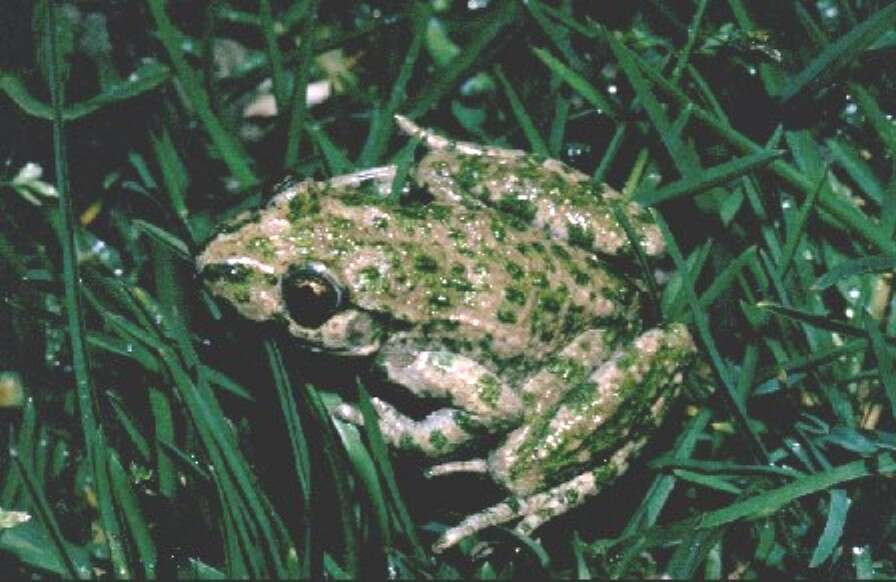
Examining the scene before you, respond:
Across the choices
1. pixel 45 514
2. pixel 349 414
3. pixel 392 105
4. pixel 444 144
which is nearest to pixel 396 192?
pixel 444 144

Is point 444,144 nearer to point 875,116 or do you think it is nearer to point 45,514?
point 875,116

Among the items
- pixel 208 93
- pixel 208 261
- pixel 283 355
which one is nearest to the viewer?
pixel 208 261

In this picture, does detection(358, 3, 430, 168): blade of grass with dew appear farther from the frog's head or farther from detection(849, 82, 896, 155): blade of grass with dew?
detection(849, 82, 896, 155): blade of grass with dew

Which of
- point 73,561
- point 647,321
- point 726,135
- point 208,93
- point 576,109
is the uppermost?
point 208,93

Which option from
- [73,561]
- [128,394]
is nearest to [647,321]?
[128,394]

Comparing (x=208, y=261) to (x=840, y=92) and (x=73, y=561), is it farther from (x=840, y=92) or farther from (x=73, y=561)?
(x=840, y=92)

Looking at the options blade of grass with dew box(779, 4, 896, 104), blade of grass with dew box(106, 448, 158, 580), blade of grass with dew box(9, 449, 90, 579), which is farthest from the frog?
blade of grass with dew box(779, 4, 896, 104)
